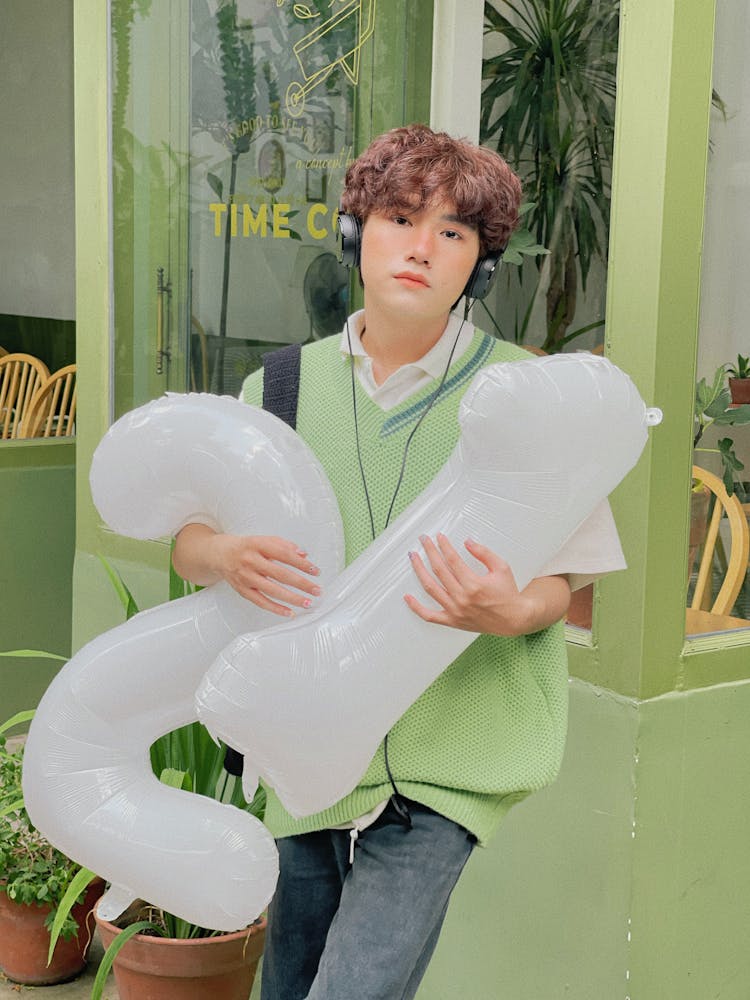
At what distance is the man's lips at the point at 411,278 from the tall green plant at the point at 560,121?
854 mm

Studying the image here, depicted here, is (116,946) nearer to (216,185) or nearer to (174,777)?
(174,777)

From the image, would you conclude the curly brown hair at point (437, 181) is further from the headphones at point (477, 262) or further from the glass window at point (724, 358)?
the glass window at point (724, 358)

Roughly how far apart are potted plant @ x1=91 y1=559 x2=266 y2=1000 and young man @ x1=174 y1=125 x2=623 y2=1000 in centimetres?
87

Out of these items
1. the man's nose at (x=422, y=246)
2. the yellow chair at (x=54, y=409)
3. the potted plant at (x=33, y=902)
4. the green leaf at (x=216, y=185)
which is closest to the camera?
the man's nose at (x=422, y=246)

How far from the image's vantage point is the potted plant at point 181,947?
242 cm

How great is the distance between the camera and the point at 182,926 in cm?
247

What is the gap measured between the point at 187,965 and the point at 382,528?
1219 mm

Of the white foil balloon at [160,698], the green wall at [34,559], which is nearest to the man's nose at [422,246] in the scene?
the white foil balloon at [160,698]

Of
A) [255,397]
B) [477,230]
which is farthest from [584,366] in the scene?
[255,397]

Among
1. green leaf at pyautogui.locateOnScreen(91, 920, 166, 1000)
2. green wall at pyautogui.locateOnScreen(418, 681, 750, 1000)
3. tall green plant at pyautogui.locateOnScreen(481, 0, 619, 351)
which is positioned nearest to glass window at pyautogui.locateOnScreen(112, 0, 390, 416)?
tall green plant at pyautogui.locateOnScreen(481, 0, 619, 351)

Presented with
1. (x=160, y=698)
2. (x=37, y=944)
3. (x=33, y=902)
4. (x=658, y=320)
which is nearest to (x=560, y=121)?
(x=658, y=320)

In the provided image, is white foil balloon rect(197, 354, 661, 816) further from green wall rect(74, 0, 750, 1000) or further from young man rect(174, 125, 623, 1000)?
green wall rect(74, 0, 750, 1000)

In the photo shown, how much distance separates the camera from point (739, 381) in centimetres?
233

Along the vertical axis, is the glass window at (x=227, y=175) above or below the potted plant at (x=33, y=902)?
above
